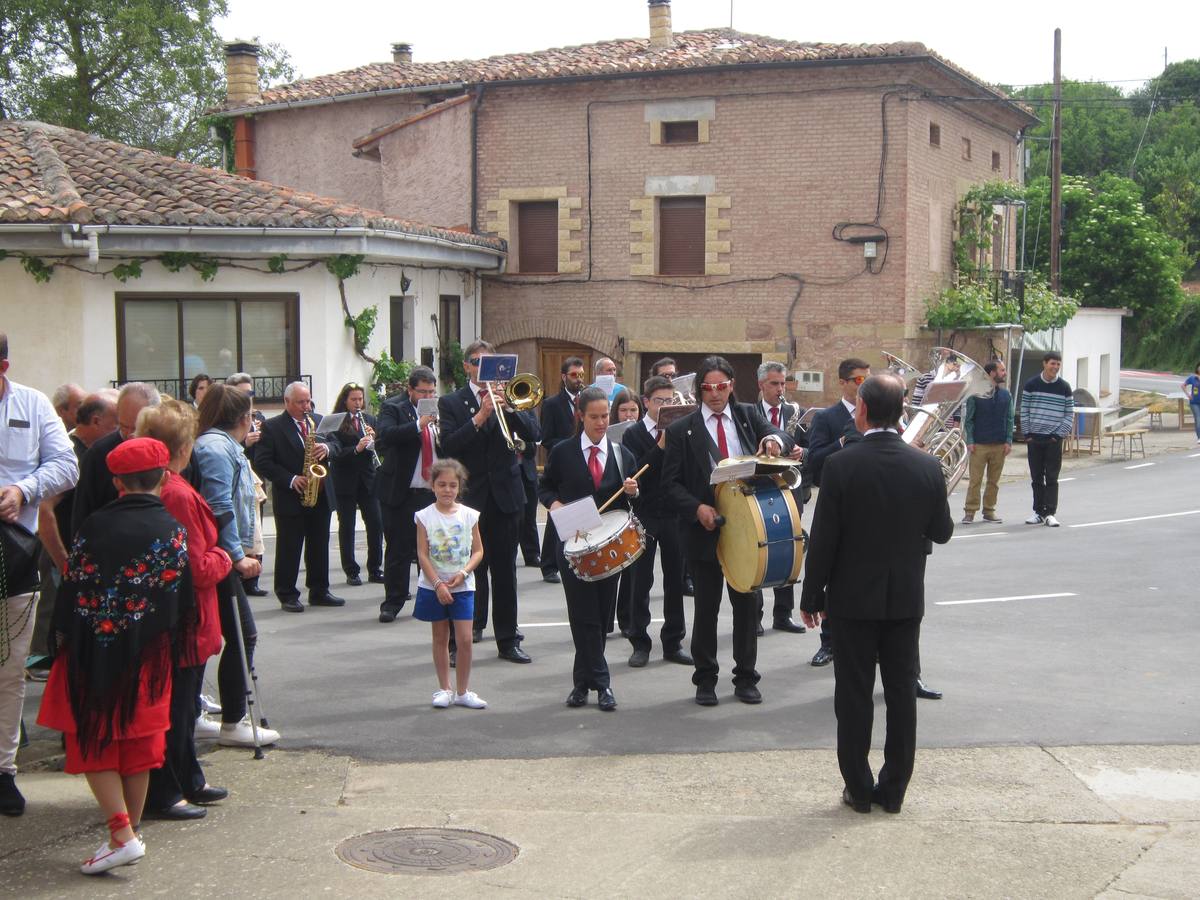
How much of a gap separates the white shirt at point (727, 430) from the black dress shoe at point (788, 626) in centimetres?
223

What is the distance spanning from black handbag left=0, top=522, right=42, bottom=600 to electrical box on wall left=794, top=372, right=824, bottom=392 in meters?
17.0

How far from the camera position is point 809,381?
22.2m

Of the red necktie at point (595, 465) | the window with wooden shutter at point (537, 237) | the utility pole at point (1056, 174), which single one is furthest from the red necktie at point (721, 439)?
the utility pole at point (1056, 174)

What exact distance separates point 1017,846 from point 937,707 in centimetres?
234

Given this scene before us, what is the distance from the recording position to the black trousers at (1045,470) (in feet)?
51.2

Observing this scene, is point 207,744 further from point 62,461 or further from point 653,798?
point 653,798

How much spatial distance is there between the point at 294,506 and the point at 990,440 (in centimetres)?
881

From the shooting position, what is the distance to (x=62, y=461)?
6305 mm

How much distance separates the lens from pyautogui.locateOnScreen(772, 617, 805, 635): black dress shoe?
10.0 metres

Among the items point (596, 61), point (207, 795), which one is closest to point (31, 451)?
point (207, 795)

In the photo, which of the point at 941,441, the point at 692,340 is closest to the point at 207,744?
the point at 941,441

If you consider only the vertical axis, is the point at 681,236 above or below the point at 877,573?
above

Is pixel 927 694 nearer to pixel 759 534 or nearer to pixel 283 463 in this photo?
pixel 759 534

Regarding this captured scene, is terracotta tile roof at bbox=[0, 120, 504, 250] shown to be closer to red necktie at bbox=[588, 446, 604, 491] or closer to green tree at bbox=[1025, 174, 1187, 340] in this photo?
red necktie at bbox=[588, 446, 604, 491]
